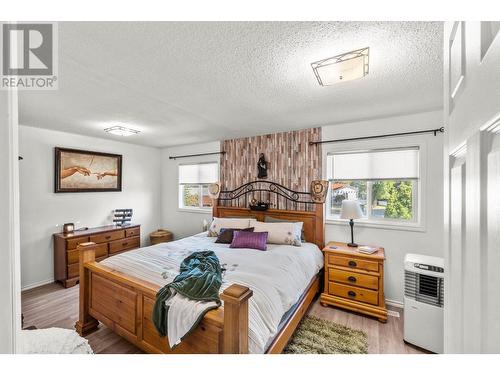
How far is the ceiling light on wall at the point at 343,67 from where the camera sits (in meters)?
1.49

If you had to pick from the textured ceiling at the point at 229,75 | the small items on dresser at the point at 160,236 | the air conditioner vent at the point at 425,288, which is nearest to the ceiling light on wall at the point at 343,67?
the textured ceiling at the point at 229,75

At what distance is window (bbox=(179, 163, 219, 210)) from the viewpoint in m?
4.64

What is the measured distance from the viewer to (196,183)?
479 cm

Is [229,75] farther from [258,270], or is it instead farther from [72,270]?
[72,270]

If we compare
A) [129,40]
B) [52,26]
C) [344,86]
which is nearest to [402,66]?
[344,86]

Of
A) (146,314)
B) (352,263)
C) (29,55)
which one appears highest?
(29,55)

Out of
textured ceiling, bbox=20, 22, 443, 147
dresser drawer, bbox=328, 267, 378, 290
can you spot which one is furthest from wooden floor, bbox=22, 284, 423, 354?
textured ceiling, bbox=20, 22, 443, 147

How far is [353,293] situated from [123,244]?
379 centimetres

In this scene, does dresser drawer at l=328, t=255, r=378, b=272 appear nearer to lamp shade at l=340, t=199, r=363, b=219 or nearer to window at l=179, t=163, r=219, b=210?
lamp shade at l=340, t=199, r=363, b=219

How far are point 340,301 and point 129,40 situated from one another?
3.19 meters

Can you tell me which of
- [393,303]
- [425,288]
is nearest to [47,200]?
[425,288]

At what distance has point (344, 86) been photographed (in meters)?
2.02

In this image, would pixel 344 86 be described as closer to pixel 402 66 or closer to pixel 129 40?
pixel 402 66
